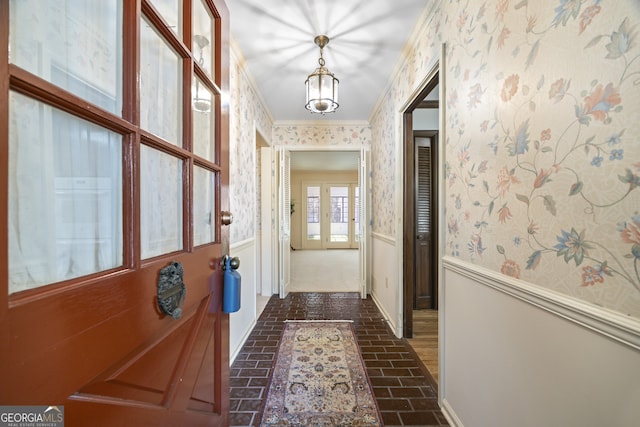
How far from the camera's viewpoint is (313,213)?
8.38m

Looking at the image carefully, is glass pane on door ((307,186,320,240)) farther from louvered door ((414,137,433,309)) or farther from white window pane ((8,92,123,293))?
white window pane ((8,92,123,293))

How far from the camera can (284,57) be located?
7.37 ft

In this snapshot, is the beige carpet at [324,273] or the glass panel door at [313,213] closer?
the beige carpet at [324,273]

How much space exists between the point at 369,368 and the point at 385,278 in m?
1.13

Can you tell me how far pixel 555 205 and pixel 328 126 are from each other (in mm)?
3210

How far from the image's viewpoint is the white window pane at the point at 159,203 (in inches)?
25.6

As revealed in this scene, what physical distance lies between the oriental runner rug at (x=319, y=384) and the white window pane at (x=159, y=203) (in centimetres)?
126

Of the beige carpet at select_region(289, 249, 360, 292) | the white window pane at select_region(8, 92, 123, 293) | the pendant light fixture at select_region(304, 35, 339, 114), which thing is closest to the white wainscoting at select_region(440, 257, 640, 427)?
the white window pane at select_region(8, 92, 123, 293)

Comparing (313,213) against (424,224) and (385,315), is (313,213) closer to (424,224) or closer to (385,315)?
(424,224)

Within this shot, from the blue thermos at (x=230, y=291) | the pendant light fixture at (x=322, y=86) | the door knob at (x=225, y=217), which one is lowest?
the blue thermos at (x=230, y=291)

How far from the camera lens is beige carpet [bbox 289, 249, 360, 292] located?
4.02m

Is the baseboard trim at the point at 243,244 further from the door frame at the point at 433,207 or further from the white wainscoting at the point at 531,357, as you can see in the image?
the door frame at the point at 433,207

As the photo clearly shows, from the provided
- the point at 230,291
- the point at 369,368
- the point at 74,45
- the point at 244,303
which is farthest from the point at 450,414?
the point at 74,45

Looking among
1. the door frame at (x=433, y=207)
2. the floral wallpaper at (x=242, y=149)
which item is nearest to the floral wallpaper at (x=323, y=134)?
the floral wallpaper at (x=242, y=149)
